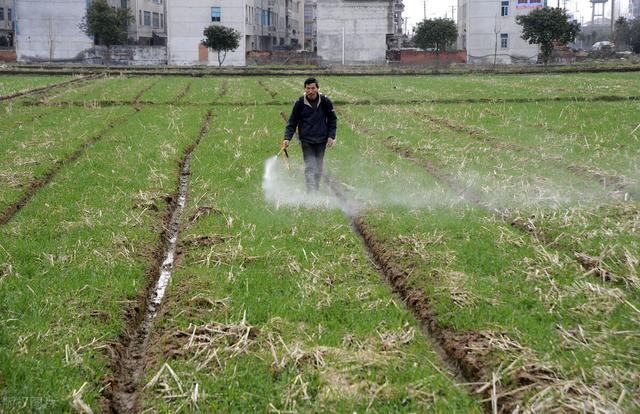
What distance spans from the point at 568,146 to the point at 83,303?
529 inches

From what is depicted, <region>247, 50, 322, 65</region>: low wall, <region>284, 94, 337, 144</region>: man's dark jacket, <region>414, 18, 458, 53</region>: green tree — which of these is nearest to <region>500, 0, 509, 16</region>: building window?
<region>414, 18, 458, 53</region>: green tree

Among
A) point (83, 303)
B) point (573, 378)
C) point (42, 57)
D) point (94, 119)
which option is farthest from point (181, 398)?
point (42, 57)

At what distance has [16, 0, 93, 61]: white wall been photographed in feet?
270

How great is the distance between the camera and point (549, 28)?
66812mm

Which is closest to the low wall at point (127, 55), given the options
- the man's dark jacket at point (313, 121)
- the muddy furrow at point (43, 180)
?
the muddy furrow at point (43, 180)

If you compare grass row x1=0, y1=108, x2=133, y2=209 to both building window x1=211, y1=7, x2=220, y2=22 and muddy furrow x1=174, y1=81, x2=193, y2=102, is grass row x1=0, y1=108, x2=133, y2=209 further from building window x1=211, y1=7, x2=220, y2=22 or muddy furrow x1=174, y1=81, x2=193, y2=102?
building window x1=211, y1=7, x2=220, y2=22

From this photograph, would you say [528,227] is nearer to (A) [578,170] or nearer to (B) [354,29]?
(A) [578,170]

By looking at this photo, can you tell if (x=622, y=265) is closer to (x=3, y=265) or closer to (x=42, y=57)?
(x=3, y=265)

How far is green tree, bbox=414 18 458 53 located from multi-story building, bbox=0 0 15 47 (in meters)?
54.8

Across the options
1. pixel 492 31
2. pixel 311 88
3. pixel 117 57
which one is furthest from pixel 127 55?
pixel 311 88

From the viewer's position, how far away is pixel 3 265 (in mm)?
8211

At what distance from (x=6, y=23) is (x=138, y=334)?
98.0 m

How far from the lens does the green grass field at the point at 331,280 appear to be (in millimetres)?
5457

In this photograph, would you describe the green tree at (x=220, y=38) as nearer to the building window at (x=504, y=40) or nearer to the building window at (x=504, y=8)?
the building window at (x=504, y=40)
